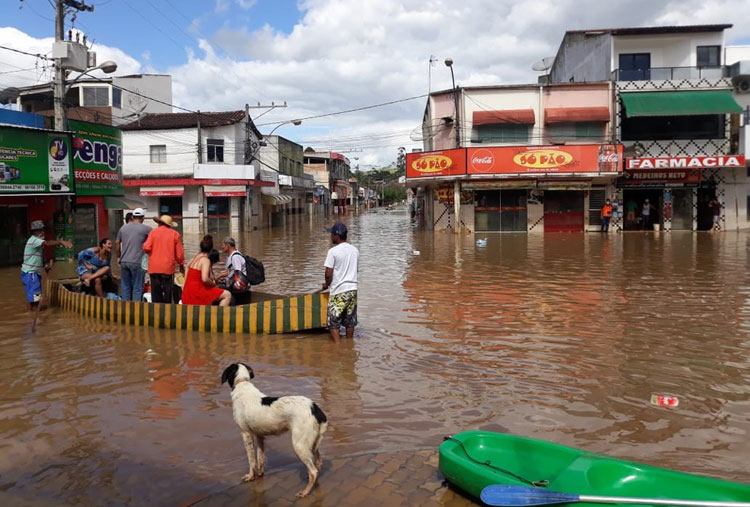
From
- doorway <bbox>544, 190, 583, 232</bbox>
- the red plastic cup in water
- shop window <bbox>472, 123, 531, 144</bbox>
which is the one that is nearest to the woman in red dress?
the red plastic cup in water

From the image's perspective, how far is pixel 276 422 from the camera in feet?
14.7

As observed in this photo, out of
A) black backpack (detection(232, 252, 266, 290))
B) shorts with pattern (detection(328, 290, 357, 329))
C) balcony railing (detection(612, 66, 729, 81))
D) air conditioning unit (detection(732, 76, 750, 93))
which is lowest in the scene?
shorts with pattern (detection(328, 290, 357, 329))

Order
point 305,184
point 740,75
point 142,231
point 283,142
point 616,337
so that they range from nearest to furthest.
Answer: point 616,337 < point 142,231 < point 740,75 < point 283,142 < point 305,184

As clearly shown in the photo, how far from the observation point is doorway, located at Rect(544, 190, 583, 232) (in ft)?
106

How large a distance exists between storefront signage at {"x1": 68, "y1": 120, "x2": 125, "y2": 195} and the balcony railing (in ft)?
79.0

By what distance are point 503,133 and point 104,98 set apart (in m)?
28.8

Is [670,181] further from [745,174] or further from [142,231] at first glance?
[142,231]

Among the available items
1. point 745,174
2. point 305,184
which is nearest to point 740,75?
point 745,174

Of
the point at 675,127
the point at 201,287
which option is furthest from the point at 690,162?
the point at 201,287

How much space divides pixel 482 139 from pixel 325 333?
2465 centimetres

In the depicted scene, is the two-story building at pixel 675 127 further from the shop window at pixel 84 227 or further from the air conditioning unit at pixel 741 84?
the shop window at pixel 84 227

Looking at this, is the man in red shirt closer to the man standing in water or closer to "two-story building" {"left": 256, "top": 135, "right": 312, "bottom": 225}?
the man standing in water

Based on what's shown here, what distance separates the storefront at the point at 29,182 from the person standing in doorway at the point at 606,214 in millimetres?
23836

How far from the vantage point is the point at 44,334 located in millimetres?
9648
